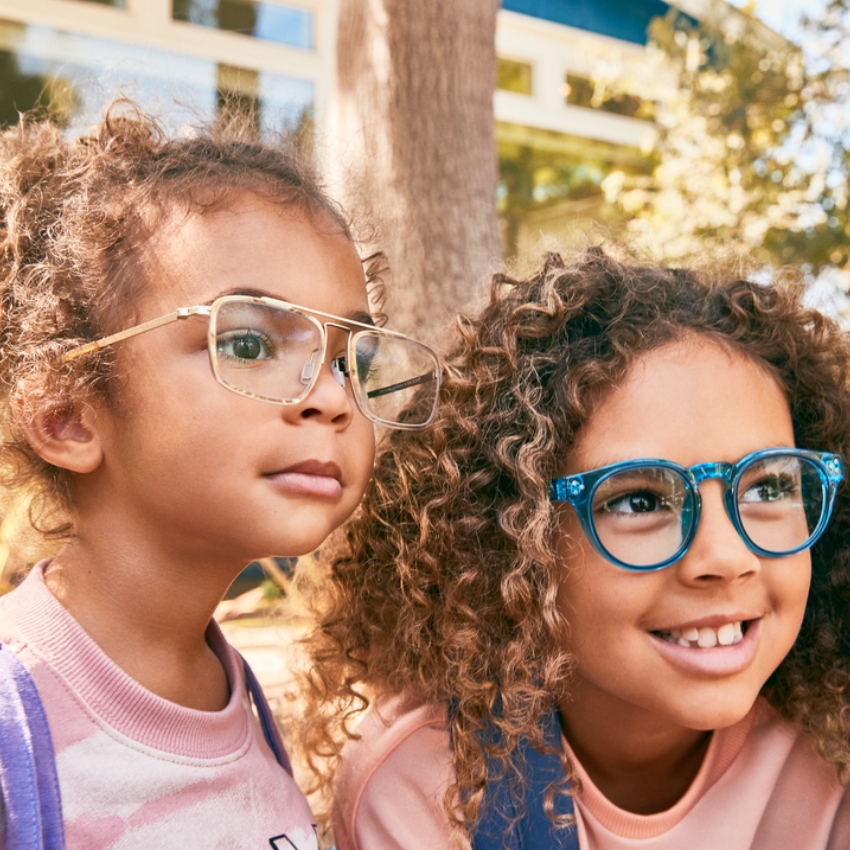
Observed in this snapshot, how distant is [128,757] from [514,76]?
25.9 feet

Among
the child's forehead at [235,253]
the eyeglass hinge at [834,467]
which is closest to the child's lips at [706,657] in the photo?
the eyeglass hinge at [834,467]

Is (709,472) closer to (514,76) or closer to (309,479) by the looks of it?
(309,479)

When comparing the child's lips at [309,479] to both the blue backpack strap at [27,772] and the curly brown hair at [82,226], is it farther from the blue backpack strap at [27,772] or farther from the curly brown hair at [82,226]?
the blue backpack strap at [27,772]

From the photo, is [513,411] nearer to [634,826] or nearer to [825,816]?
[634,826]

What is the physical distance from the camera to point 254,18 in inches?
254

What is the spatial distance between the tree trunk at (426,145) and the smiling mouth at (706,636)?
160 cm

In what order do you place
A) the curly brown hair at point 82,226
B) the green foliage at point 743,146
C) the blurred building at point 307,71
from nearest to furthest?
1. the curly brown hair at point 82,226
2. the blurred building at point 307,71
3. the green foliage at point 743,146

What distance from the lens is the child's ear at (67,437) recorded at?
5.54 ft

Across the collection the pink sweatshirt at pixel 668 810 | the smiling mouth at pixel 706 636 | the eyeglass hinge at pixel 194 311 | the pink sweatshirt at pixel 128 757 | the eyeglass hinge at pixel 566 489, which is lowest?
the pink sweatshirt at pixel 668 810

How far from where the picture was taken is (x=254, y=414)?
1.58 metres

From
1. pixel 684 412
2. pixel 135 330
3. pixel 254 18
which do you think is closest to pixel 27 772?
pixel 135 330

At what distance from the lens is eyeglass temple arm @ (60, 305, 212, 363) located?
62.0 inches

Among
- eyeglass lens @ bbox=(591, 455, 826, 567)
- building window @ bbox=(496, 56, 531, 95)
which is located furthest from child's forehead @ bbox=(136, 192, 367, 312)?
building window @ bbox=(496, 56, 531, 95)

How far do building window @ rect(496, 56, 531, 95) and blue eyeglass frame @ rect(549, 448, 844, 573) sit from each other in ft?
23.1
